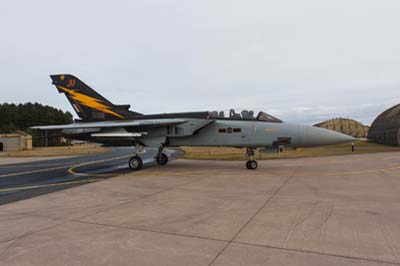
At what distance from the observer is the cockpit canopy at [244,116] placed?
463 inches

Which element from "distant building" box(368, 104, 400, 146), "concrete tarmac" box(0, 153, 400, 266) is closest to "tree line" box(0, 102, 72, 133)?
"distant building" box(368, 104, 400, 146)

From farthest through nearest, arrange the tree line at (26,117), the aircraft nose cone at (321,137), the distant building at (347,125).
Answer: the distant building at (347,125), the tree line at (26,117), the aircraft nose cone at (321,137)

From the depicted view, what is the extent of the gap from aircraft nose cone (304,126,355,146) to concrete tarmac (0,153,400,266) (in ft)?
10.5

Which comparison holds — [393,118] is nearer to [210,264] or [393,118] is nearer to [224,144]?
[224,144]

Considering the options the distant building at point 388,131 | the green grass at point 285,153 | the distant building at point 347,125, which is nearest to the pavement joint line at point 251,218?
the green grass at point 285,153

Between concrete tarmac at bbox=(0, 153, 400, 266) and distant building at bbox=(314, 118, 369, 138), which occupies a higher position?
distant building at bbox=(314, 118, 369, 138)

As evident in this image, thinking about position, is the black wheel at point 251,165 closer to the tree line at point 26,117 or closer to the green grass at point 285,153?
the green grass at point 285,153

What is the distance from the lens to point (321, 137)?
36.0 ft

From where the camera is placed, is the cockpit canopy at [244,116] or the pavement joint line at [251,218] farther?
the cockpit canopy at [244,116]

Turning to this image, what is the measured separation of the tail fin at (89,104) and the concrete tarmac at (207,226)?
6.41 metres

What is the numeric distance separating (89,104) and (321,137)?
10.9 metres

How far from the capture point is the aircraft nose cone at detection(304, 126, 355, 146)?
10.9 meters

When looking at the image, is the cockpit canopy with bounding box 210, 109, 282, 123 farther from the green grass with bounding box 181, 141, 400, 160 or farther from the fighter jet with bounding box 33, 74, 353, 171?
the green grass with bounding box 181, 141, 400, 160

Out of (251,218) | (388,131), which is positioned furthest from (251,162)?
(388,131)
